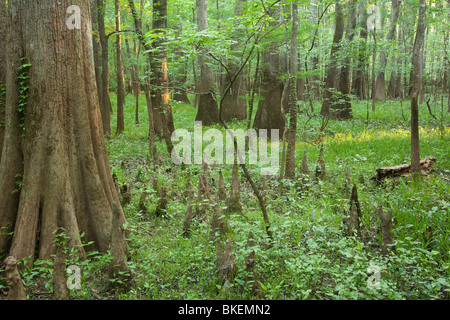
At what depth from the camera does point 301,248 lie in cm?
363

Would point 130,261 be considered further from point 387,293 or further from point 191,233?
point 387,293

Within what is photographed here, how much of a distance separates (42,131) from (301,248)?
10.6ft

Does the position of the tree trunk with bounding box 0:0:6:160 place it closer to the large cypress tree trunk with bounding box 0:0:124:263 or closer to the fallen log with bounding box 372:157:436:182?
the large cypress tree trunk with bounding box 0:0:124:263

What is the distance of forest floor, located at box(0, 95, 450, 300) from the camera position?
3.00 metres

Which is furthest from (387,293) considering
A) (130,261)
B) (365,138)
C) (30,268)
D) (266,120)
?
(266,120)

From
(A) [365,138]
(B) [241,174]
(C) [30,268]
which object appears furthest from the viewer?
(A) [365,138]

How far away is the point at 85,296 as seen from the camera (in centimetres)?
287

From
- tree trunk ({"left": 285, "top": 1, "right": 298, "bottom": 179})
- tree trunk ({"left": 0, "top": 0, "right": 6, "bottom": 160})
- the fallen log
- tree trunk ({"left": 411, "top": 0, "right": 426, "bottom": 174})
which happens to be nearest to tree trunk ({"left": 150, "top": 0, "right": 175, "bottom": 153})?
tree trunk ({"left": 285, "top": 1, "right": 298, "bottom": 179})

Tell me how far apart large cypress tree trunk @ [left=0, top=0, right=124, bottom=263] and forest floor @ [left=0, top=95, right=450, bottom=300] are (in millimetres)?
465

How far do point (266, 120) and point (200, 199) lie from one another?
649 centimetres

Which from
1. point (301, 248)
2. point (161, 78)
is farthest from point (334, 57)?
point (301, 248)

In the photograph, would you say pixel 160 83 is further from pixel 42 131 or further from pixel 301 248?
pixel 301 248

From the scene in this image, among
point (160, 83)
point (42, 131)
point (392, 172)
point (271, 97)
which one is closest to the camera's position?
point (42, 131)
